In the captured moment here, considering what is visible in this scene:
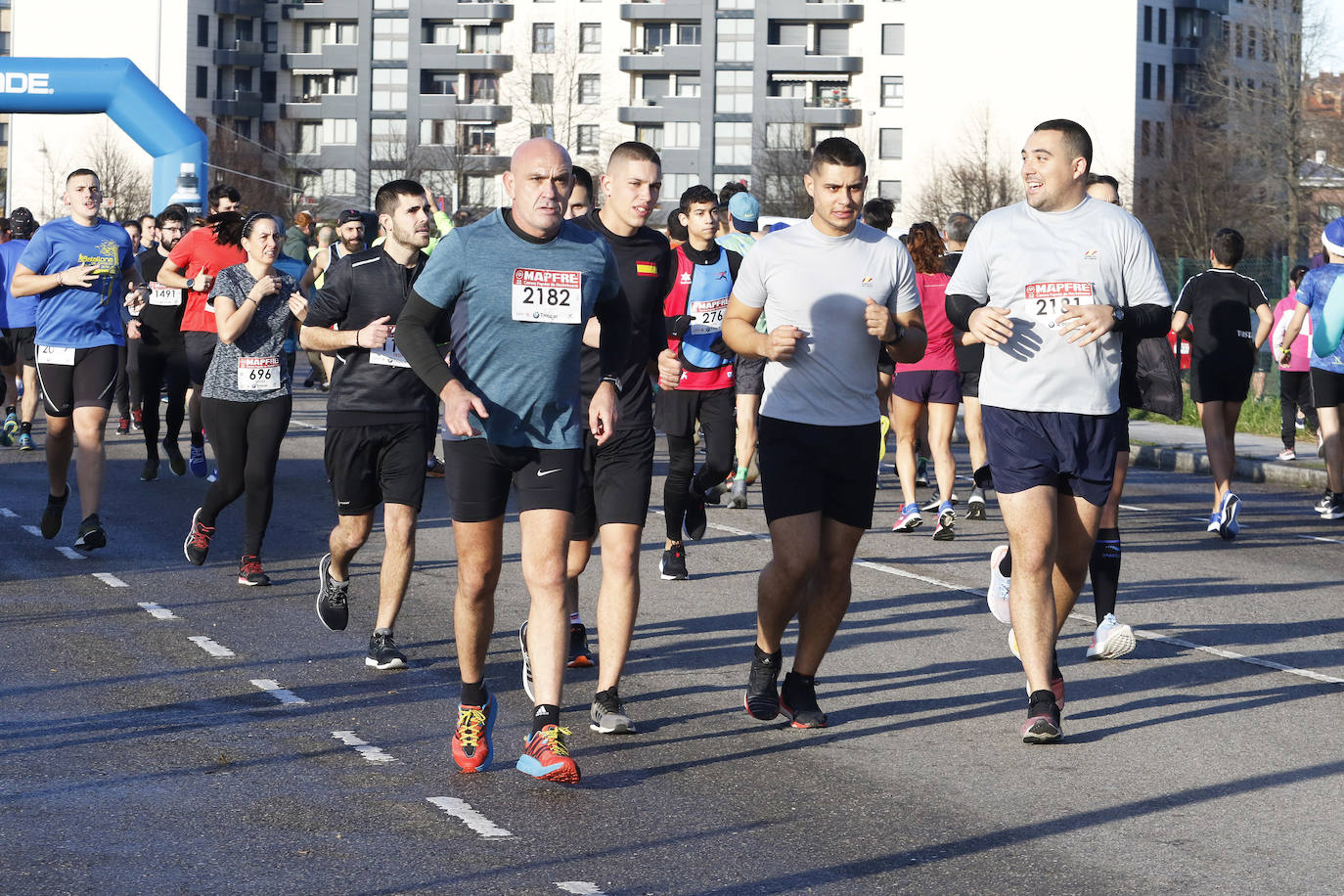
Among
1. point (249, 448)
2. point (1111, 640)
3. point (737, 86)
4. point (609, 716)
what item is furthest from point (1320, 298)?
point (737, 86)

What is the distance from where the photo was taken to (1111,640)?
830 centimetres

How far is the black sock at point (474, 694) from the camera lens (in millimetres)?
6230

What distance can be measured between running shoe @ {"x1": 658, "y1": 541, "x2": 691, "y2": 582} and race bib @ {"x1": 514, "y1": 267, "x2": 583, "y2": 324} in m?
4.53

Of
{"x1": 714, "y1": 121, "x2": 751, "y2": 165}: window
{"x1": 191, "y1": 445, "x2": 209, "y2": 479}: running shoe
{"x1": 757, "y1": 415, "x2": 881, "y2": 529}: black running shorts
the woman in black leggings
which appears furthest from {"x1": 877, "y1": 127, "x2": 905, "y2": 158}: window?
{"x1": 757, "y1": 415, "x2": 881, "y2": 529}: black running shorts

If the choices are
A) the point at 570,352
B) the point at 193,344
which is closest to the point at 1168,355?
the point at 570,352

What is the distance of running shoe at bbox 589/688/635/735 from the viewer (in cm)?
679

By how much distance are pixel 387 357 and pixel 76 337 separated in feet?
11.9

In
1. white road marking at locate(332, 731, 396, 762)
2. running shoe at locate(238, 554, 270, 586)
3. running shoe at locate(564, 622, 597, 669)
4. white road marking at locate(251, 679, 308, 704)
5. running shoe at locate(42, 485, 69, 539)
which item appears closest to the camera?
white road marking at locate(332, 731, 396, 762)

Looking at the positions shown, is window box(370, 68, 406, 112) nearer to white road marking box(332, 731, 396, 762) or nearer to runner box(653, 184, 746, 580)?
runner box(653, 184, 746, 580)

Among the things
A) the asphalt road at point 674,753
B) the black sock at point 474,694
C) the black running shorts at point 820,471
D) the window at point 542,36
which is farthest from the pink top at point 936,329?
the window at point 542,36

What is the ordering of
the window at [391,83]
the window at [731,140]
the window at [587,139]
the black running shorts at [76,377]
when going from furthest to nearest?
the window at [391,83]
the window at [587,139]
the window at [731,140]
the black running shorts at [76,377]

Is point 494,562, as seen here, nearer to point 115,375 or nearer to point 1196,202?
point 115,375

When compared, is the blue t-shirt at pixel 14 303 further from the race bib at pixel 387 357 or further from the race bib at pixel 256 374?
the race bib at pixel 387 357

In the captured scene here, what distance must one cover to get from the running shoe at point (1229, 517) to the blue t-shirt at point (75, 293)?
7.17 meters
